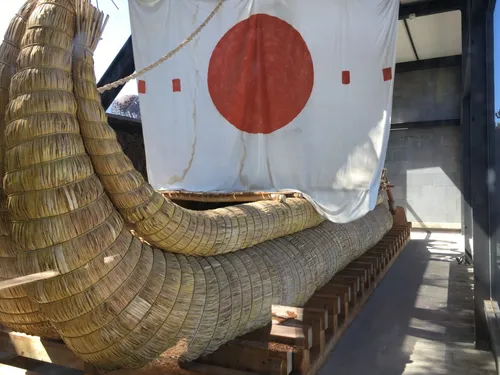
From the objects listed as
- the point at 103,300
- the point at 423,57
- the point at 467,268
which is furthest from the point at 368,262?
the point at 423,57

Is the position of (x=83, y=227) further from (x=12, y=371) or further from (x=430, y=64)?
(x=430, y=64)

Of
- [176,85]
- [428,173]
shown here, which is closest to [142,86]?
[176,85]

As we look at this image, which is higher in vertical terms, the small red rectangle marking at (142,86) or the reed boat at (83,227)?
the small red rectangle marking at (142,86)

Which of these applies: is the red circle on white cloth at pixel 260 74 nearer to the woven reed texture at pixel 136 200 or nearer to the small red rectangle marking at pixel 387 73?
the small red rectangle marking at pixel 387 73

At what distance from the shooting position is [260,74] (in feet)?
11.0

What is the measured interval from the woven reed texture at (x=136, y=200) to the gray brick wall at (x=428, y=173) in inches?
302

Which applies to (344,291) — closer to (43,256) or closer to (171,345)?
(171,345)

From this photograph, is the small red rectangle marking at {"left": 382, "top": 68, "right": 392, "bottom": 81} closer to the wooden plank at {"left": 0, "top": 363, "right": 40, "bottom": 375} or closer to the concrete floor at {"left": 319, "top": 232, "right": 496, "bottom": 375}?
the concrete floor at {"left": 319, "top": 232, "right": 496, "bottom": 375}

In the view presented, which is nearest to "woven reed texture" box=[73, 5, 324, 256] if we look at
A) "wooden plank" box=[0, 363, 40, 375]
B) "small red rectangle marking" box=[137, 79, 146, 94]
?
"wooden plank" box=[0, 363, 40, 375]

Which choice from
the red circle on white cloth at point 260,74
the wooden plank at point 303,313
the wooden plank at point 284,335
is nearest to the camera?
the wooden plank at point 284,335

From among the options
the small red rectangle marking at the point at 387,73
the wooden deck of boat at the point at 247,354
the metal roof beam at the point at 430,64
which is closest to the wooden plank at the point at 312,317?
the wooden deck of boat at the point at 247,354

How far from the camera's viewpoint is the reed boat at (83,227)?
3.22 feet

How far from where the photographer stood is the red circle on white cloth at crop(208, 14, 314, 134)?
3.22 m

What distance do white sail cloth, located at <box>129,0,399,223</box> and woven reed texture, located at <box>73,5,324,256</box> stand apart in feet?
4.23
